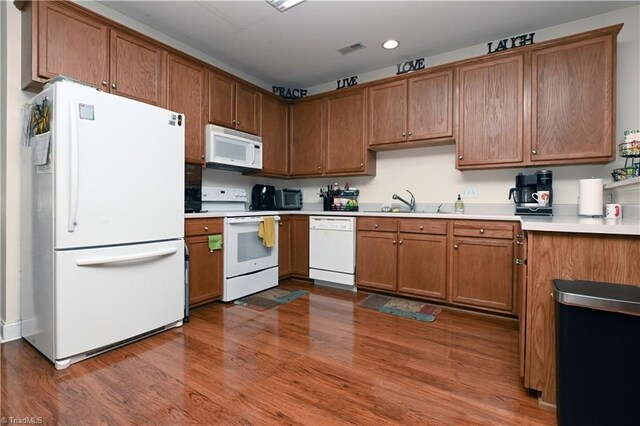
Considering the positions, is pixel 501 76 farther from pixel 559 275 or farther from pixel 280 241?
pixel 280 241

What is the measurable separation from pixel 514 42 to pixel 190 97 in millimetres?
3176

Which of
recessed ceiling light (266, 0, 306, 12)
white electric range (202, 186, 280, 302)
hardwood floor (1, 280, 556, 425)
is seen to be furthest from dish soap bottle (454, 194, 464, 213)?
recessed ceiling light (266, 0, 306, 12)

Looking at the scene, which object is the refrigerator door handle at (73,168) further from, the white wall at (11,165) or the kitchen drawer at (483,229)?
the kitchen drawer at (483,229)

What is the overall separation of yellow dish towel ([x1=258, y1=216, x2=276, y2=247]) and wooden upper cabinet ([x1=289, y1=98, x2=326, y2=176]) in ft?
3.31

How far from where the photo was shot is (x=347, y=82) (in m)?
3.99

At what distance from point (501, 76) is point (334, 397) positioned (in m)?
3.00

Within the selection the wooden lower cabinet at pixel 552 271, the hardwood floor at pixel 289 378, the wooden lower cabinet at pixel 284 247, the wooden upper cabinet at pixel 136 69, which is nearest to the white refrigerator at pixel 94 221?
the hardwood floor at pixel 289 378

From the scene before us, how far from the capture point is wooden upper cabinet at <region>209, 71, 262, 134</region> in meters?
3.18

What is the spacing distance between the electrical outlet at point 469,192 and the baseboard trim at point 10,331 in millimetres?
3926

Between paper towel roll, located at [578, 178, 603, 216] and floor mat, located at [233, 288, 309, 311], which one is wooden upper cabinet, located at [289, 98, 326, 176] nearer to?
floor mat, located at [233, 288, 309, 311]

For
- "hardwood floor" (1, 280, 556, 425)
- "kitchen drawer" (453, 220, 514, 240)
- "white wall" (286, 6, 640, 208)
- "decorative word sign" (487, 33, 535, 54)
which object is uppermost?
"decorative word sign" (487, 33, 535, 54)

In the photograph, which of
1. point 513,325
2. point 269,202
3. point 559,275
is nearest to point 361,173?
point 269,202

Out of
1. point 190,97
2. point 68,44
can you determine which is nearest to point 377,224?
point 190,97

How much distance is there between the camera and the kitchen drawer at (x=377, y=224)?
3.13m
